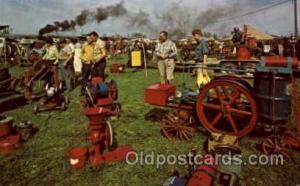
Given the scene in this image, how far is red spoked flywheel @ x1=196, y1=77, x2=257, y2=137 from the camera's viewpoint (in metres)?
4.95

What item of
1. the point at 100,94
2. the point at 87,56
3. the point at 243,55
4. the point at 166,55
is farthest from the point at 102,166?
the point at 243,55

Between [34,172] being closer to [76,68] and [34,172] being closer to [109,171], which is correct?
[109,171]

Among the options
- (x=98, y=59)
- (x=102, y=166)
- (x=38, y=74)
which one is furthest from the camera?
(x=38, y=74)

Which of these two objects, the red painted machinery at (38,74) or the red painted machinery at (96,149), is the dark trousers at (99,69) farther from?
the red painted machinery at (96,149)

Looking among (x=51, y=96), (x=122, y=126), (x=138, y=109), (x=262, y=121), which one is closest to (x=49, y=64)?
(x=51, y=96)

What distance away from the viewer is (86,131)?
6.57 m

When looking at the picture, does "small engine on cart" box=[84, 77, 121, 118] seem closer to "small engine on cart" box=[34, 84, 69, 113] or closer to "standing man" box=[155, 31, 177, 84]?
"small engine on cart" box=[34, 84, 69, 113]

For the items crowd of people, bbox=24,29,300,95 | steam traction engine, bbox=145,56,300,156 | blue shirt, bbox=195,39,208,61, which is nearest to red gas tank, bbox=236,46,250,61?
crowd of people, bbox=24,29,300,95

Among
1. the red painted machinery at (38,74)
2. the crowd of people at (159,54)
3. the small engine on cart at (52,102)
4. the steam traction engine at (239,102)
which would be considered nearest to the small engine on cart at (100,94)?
the crowd of people at (159,54)

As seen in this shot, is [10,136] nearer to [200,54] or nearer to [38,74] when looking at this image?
[38,74]

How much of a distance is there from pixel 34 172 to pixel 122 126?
95.4 inches

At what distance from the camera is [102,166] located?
A: 482cm

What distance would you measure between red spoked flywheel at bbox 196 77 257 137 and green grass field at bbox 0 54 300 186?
453 millimetres

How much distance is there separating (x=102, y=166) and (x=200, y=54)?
4833 millimetres
